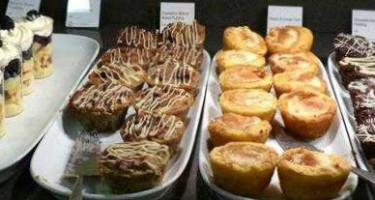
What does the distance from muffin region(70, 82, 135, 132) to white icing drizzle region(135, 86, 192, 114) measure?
0.03 meters

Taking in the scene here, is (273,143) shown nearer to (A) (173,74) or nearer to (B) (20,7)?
(A) (173,74)

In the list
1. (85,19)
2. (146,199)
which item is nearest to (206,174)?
(146,199)

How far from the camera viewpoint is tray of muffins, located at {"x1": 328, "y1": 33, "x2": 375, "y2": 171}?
55.1 inches

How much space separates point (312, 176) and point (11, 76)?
2.73ft

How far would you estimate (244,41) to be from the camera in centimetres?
190

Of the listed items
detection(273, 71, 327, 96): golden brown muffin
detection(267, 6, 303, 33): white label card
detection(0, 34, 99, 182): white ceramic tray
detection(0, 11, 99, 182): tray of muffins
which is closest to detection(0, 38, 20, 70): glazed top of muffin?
detection(0, 11, 99, 182): tray of muffins

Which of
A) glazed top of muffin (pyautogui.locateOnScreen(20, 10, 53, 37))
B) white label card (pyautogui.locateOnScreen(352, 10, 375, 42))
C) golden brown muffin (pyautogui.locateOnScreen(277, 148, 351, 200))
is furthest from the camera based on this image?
white label card (pyautogui.locateOnScreen(352, 10, 375, 42))

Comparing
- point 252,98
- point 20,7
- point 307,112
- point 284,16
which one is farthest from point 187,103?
point 20,7

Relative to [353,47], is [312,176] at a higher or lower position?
lower

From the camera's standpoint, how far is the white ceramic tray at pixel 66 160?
1.27 m

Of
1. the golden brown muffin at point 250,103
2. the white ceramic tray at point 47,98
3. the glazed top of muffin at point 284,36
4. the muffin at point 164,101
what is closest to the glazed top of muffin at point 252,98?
the golden brown muffin at point 250,103

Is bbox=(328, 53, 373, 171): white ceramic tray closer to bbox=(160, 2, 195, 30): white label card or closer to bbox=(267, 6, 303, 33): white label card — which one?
bbox=(267, 6, 303, 33): white label card

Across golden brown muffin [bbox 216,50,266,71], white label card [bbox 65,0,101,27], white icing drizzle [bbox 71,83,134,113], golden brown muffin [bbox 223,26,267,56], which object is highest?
white label card [bbox 65,0,101,27]

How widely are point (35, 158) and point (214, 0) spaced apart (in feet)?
3.27
